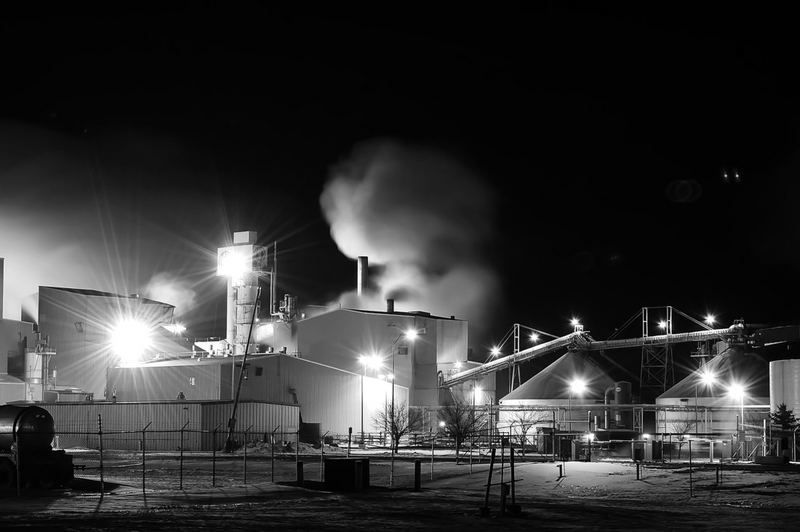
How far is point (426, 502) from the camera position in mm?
29703

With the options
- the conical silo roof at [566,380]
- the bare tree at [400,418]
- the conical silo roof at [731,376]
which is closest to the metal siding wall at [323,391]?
the bare tree at [400,418]

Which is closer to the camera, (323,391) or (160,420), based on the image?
(160,420)

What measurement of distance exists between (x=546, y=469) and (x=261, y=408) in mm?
29122

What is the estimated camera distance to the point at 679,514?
26.7 meters

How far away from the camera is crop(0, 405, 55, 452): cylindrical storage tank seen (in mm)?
33375

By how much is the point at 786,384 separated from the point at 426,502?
34.9 metres

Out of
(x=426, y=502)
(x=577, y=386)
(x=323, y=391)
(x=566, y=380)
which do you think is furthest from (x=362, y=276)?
(x=426, y=502)

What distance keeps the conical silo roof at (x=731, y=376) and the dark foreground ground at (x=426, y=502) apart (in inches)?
1386

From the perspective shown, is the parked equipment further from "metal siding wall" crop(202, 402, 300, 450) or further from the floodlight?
the floodlight

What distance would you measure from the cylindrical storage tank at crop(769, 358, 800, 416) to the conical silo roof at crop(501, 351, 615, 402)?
2840 cm

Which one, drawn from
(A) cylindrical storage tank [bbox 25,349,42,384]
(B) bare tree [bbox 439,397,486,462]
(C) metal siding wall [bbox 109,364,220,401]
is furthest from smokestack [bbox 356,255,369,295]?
(A) cylindrical storage tank [bbox 25,349,42,384]

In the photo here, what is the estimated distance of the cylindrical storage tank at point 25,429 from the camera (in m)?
33.4


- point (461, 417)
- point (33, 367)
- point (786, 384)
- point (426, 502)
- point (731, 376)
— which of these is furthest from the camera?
point (33, 367)

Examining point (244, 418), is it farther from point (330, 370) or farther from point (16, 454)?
point (16, 454)
